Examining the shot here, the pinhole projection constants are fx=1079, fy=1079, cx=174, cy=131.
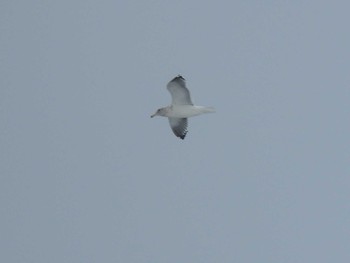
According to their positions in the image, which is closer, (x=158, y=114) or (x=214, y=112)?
(x=214, y=112)

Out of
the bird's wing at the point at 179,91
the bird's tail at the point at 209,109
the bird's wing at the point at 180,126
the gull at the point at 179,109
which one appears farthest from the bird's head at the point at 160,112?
the bird's tail at the point at 209,109

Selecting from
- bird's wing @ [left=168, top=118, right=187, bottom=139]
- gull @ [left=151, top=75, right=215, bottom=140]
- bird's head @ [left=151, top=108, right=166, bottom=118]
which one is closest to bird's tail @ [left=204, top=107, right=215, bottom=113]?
gull @ [left=151, top=75, right=215, bottom=140]

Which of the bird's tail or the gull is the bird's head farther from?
the bird's tail

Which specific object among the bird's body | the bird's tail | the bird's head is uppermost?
the bird's head

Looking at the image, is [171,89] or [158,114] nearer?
[171,89]

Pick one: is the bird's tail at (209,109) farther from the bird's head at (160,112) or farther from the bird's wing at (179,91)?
the bird's head at (160,112)

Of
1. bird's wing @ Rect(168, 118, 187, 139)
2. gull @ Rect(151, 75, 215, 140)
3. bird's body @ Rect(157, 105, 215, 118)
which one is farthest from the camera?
bird's wing @ Rect(168, 118, 187, 139)

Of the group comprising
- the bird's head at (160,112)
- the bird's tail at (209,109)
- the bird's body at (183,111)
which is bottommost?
the bird's tail at (209,109)
